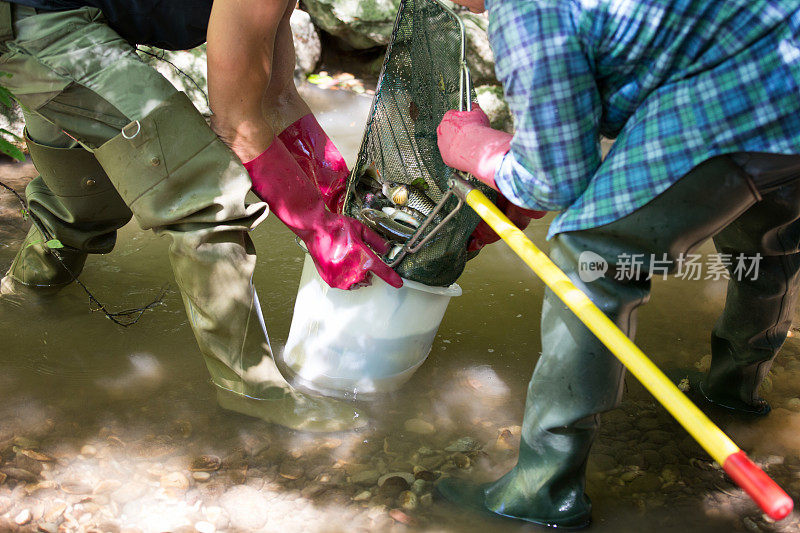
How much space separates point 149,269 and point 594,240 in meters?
2.24

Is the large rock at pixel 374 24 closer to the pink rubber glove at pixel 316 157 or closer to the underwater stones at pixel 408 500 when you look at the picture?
the pink rubber glove at pixel 316 157

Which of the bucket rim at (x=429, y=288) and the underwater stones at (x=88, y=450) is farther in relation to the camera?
the bucket rim at (x=429, y=288)

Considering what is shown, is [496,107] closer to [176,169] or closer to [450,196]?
[450,196]

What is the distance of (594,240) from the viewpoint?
5.08 ft

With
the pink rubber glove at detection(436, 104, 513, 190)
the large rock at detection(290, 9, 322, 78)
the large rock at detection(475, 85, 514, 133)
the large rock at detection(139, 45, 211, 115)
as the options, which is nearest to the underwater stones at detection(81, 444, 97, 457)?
the pink rubber glove at detection(436, 104, 513, 190)

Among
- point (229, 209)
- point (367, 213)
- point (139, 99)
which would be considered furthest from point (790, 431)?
point (139, 99)

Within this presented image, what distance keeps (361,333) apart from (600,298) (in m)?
0.88

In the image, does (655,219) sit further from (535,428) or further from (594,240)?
(535,428)

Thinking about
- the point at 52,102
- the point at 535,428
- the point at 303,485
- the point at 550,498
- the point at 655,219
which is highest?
the point at 655,219

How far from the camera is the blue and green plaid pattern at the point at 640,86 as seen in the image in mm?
1294

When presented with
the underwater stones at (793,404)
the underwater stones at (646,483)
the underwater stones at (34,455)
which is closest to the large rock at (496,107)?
the underwater stones at (793,404)

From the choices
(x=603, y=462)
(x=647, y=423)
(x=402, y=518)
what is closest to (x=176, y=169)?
(x=402, y=518)

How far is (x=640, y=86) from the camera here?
1.41 m

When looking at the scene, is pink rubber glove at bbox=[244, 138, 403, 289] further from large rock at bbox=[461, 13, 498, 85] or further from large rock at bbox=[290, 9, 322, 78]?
large rock at bbox=[290, 9, 322, 78]
